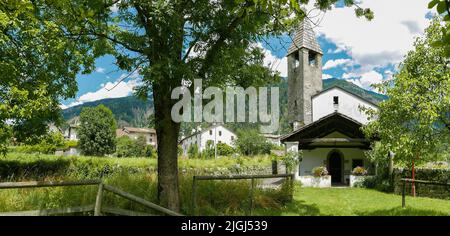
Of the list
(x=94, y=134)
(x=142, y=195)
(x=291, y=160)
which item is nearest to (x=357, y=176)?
(x=291, y=160)

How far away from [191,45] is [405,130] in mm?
7004

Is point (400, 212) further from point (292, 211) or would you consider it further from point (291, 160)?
point (291, 160)

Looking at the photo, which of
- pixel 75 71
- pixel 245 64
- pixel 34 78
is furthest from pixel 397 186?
pixel 34 78

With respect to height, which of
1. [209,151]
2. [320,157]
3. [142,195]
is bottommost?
[209,151]

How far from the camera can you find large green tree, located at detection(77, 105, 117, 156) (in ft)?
159

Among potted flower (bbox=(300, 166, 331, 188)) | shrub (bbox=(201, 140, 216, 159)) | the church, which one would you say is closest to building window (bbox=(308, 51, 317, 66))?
the church

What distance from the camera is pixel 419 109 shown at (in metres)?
9.31

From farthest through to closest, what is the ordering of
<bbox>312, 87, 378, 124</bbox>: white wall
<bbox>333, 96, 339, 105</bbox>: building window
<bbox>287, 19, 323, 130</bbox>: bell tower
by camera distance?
<bbox>287, 19, 323, 130</bbox>: bell tower
<bbox>333, 96, 339, 105</bbox>: building window
<bbox>312, 87, 378, 124</bbox>: white wall

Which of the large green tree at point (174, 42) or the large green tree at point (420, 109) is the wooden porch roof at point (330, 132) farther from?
the large green tree at point (174, 42)

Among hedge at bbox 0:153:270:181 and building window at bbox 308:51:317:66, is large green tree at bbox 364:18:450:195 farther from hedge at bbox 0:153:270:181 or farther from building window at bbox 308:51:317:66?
building window at bbox 308:51:317:66

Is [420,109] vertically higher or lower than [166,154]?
higher

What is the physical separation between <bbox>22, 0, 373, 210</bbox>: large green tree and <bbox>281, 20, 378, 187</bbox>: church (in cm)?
1050

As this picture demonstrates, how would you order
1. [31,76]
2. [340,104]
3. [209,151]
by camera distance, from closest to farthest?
[31,76] → [340,104] → [209,151]

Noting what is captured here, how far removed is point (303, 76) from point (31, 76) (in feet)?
88.4
